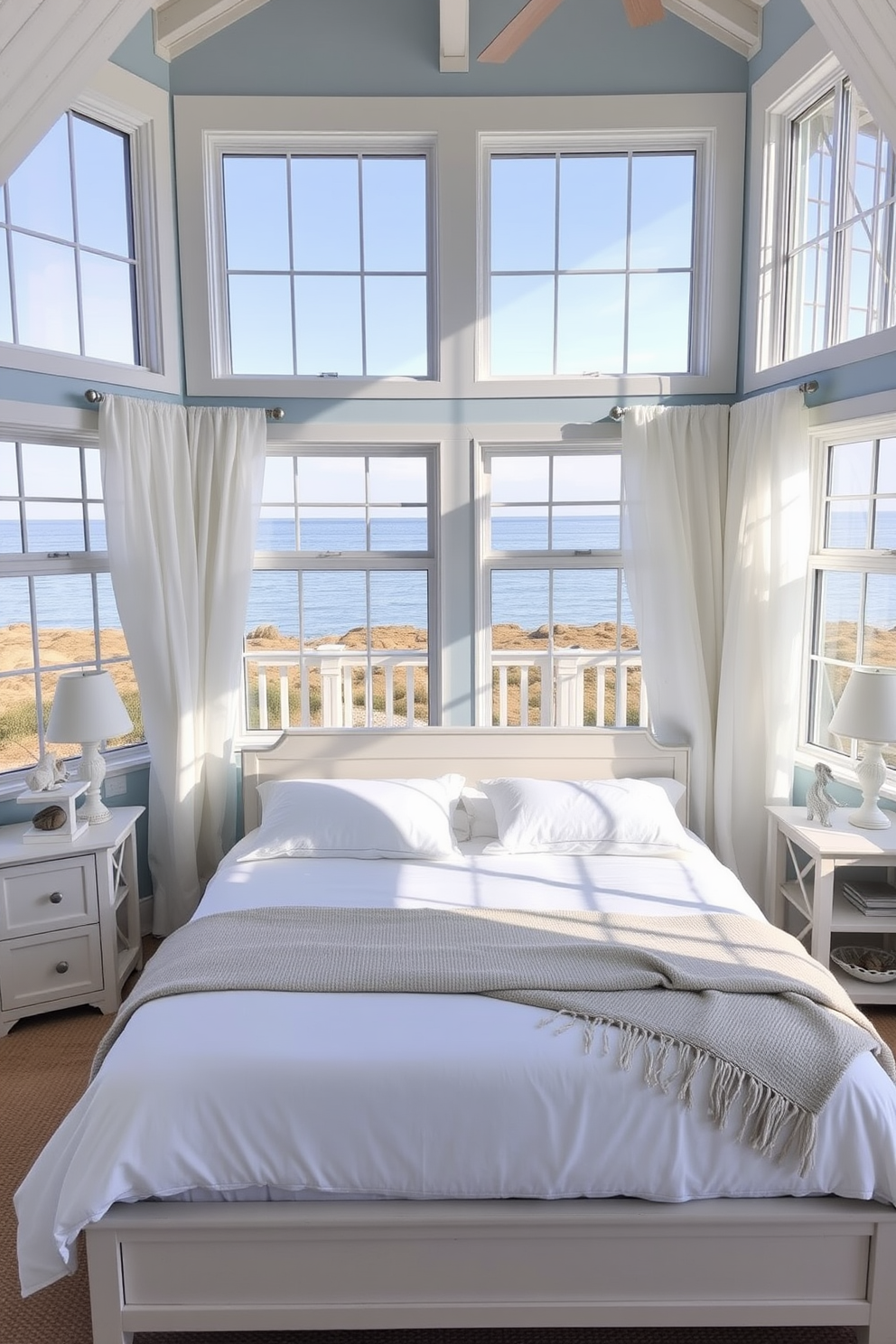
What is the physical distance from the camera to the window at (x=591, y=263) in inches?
167

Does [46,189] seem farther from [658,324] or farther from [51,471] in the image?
[658,324]

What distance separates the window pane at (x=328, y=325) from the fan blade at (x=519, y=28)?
173cm

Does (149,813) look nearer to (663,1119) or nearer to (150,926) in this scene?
(150,926)

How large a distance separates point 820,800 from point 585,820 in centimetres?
90

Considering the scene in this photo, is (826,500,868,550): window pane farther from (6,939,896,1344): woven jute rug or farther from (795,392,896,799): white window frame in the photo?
(6,939,896,1344): woven jute rug

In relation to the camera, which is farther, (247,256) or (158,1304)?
(247,256)

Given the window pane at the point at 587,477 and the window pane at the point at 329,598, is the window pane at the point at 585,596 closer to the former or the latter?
the window pane at the point at 587,477

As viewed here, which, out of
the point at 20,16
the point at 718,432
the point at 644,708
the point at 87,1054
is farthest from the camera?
the point at 644,708

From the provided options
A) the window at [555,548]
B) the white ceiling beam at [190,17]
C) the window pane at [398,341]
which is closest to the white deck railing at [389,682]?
the window at [555,548]

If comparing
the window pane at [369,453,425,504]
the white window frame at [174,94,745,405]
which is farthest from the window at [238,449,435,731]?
the white window frame at [174,94,745,405]

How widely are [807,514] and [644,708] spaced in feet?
3.77

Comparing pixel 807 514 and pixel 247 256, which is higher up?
pixel 247 256

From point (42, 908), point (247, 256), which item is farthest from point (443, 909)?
point (247, 256)

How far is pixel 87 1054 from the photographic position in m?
3.31
